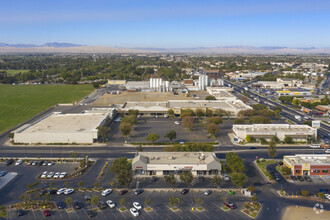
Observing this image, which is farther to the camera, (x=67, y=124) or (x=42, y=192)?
(x=67, y=124)

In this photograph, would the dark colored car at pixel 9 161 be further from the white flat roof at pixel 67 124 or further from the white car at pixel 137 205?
the white car at pixel 137 205

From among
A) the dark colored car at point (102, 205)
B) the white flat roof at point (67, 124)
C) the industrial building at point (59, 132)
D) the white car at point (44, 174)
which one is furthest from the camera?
the white flat roof at point (67, 124)

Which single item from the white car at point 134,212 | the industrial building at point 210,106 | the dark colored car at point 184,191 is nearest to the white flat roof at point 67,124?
the industrial building at point 210,106

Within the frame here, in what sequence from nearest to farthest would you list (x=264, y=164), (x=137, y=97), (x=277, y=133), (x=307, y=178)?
(x=307, y=178)
(x=264, y=164)
(x=277, y=133)
(x=137, y=97)

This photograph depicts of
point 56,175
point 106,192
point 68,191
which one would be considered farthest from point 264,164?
point 56,175

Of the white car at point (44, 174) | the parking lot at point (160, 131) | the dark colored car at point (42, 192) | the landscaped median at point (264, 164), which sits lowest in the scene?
the landscaped median at point (264, 164)

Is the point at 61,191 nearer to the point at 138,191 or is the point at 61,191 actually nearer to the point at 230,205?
the point at 138,191

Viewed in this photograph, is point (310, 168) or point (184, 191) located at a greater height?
point (310, 168)
